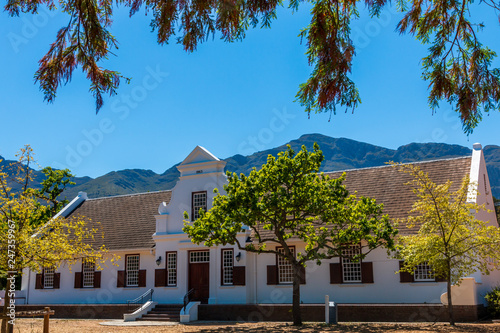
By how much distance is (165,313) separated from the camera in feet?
79.9

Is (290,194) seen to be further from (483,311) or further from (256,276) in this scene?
(483,311)

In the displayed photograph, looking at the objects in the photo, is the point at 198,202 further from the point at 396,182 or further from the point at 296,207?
the point at 396,182

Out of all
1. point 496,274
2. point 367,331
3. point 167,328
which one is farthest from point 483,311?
point 167,328

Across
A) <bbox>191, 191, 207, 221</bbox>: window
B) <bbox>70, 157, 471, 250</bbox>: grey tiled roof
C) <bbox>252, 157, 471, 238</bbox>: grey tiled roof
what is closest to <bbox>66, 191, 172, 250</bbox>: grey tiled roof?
<bbox>70, 157, 471, 250</bbox>: grey tiled roof

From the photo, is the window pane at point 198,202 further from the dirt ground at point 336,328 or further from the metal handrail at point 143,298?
the dirt ground at point 336,328

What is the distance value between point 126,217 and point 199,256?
7.12 metres

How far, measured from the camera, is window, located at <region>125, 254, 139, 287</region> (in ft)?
91.2

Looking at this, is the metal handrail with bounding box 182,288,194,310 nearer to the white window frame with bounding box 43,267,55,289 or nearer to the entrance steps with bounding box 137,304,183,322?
the entrance steps with bounding box 137,304,183,322

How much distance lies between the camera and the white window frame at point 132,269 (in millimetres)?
27828

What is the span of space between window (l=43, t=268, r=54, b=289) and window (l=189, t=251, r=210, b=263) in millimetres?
9532

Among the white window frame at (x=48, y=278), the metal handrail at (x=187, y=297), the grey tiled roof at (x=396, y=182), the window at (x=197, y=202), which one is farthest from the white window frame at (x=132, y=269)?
the grey tiled roof at (x=396, y=182)

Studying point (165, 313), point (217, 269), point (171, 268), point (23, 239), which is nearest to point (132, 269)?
point (171, 268)

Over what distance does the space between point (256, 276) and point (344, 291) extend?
4.40m

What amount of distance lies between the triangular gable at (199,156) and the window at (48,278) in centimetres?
1091
